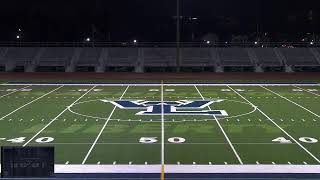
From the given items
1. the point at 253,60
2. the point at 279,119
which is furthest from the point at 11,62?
the point at 279,119

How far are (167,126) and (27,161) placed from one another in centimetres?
810

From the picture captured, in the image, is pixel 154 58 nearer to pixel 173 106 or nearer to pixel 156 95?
pixel 156 95

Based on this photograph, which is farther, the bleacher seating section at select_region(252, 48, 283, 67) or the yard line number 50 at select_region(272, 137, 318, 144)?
the bleacher seating section at select_region(252, 48, 283, 67)

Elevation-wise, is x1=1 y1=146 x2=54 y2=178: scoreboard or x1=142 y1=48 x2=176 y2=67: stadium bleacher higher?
x1=142 y1=48 x2=176 y2=67: stadium bleacher

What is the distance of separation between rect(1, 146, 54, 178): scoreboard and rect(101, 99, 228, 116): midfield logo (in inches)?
408

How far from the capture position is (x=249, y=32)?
5644 cm

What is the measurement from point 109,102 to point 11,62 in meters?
24.2

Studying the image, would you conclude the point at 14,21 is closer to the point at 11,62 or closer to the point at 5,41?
the point at 5,41

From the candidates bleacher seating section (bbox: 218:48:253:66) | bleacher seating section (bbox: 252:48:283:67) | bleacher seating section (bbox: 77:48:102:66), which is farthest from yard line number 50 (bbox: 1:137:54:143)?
bleacher seating section (bbox: 252:48:283:67)

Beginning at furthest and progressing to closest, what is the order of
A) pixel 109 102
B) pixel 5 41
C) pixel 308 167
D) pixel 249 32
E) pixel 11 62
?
1. pixel 249 32
2. pixel 5 41
3. pixel 11 62
4. pixel 109 102
5. pixel 308 167

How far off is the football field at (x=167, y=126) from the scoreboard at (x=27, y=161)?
2.63 metres

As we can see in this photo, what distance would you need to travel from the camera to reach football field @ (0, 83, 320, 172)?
11352 mm

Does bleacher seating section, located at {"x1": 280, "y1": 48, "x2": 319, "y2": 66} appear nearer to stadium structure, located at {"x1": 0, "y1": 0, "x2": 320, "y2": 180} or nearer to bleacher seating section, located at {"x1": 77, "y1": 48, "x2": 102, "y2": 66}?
stadium structure, located at {"x1": 0, "y1": 0, "x2": 320, "y2": 180}

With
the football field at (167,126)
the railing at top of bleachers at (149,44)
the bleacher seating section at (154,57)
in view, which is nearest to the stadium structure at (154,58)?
the bleacher seating section at (154,57)
